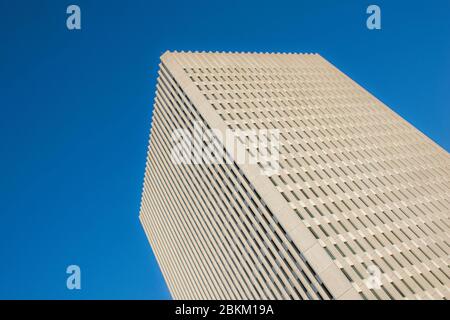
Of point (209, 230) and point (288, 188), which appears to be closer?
point (288, 188)

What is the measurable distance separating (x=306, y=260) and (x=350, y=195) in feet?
50.3

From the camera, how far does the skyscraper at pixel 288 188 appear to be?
4944 centimetres

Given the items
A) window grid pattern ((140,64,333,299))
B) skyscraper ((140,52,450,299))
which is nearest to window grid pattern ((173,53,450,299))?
skyscraper ((140,52,450,299))

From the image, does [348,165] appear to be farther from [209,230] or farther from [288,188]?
[209,230]

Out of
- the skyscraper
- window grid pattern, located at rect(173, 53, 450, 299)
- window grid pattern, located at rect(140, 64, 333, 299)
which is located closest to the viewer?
the skyscraper

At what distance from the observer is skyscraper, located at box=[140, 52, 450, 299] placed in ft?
162

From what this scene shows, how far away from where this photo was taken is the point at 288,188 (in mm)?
56500

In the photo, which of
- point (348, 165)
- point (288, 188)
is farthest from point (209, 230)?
point (348, 165)

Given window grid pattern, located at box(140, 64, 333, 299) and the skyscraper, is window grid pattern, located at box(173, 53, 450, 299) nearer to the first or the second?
the skyscraper

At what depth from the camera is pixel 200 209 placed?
233 feet

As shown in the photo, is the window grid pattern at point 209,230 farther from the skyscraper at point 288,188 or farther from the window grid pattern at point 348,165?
the window grid pattern at point 348,165

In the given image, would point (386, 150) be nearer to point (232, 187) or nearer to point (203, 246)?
point (232, 187)
